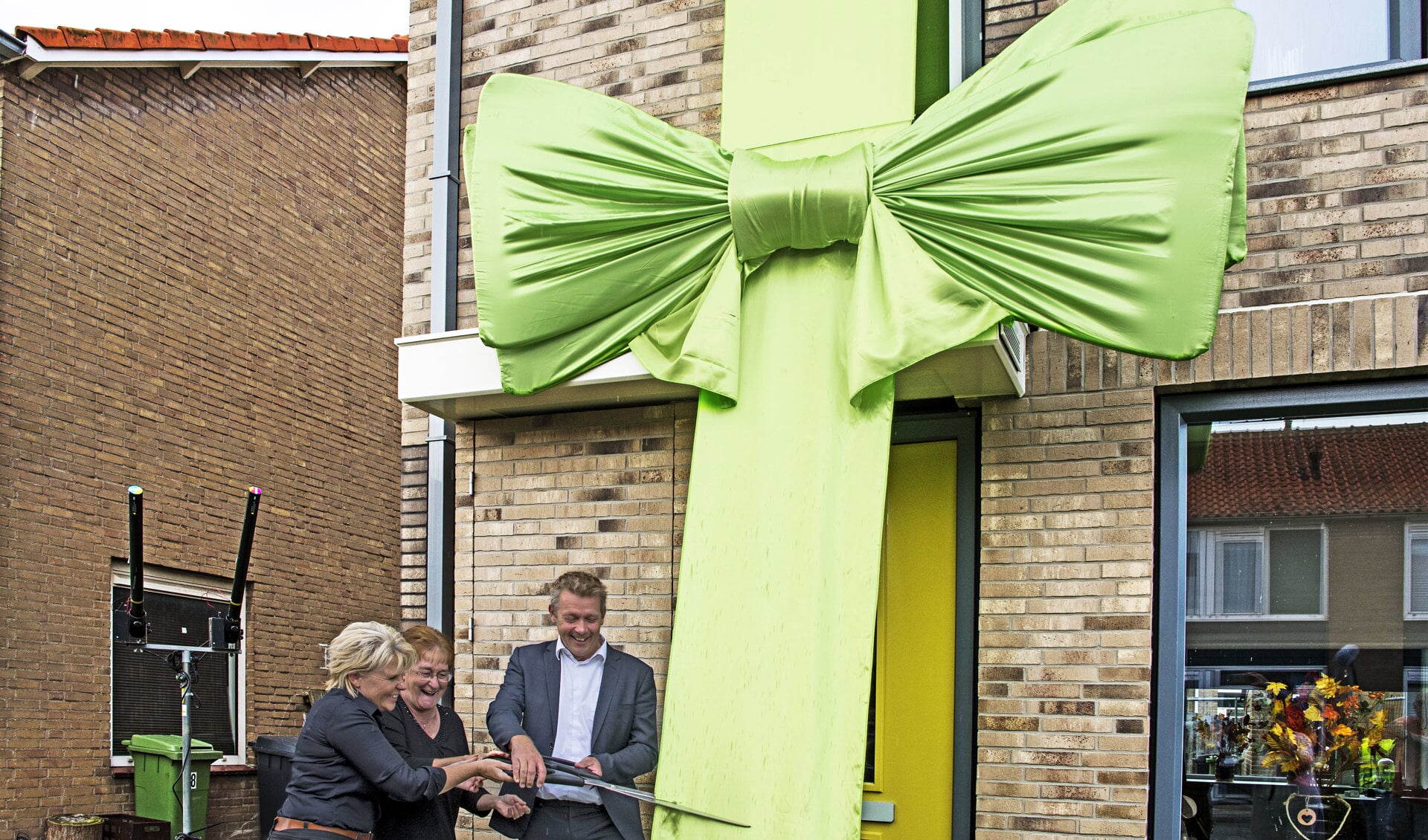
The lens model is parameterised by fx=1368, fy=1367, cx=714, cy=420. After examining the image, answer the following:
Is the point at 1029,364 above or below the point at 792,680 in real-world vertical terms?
above

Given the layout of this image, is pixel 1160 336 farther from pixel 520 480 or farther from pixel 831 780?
pixel 520 480

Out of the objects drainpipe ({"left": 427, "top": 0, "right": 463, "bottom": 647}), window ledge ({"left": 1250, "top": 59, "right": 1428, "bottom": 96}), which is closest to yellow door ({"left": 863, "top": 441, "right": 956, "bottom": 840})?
window ledge ({"left": 1250, "top": 59, "right": 1428, "bottom": 96})

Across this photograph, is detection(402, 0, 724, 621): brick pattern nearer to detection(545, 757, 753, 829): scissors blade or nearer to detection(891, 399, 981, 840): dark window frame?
detection(891, 399, 981, 840): dark window frame

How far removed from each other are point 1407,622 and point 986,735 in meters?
1.47

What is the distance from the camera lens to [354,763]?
4484mm

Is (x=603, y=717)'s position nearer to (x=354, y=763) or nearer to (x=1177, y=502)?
(x=354, y=763)

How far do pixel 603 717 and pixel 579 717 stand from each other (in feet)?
0.37

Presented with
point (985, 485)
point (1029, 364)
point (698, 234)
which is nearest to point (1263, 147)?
point (1029, 364)

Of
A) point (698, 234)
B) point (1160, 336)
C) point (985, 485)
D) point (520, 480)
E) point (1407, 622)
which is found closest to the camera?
point (1160, 336)

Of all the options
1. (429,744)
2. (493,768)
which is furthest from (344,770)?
(429,744)

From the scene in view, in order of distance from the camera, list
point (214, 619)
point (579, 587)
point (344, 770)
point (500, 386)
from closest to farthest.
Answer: point (344, 770) → point (579, 587) → point (500, 386) → point (214, 619)

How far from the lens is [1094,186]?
356cm

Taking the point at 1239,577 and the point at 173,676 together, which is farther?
the point at 173,676

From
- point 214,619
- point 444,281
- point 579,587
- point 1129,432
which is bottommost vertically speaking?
point 214,619
